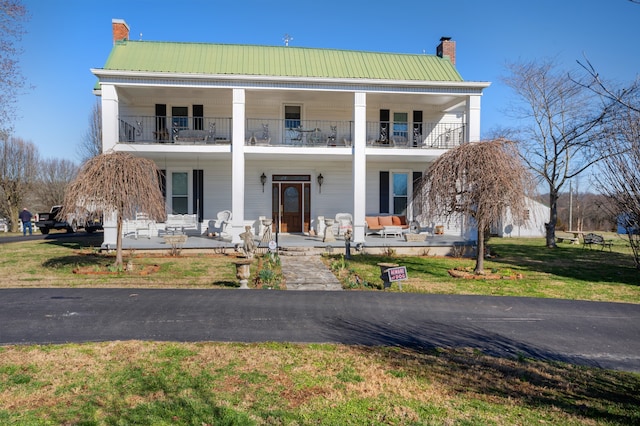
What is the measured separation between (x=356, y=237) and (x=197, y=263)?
19.8 ft

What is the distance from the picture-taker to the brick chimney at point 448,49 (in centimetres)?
1991

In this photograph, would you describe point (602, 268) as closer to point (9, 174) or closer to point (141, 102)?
point (141, 102)

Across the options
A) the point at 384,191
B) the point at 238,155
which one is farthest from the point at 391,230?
the point at 238,155

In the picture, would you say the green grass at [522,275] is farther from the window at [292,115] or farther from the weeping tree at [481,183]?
the window at [292,115]

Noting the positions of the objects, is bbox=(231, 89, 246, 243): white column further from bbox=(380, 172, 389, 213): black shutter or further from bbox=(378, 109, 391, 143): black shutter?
bbox=(380, 172, 389, 213): black shutter

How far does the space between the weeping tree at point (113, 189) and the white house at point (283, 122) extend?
4.34 metres

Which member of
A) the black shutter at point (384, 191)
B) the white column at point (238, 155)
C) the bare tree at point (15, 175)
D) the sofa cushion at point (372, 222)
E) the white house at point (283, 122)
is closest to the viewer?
the white column at point (238, 155)

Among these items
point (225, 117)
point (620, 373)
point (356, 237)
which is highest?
point (225, 117)

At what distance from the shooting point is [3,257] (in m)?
13.7

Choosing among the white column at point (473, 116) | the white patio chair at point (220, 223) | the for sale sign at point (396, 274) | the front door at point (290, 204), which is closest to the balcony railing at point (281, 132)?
the white column at point (473, 116)

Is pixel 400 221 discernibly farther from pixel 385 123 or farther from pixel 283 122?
pixel 283 122

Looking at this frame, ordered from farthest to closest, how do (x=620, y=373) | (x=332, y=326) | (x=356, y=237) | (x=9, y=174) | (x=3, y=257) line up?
(x=9, y=174), (x=356, y=237), (x=3, y=257), (x=332, y=326), (x=620, y=373)

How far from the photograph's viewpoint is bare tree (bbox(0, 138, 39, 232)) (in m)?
31.2

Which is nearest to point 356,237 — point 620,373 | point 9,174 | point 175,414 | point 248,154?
point 248,154
